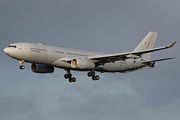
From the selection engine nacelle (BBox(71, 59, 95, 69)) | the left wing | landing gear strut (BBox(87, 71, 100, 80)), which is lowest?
landing gear strut (BBox(87, 71, 100, 80))

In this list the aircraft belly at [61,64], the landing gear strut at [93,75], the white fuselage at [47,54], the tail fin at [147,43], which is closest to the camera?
the white fuselage at [47,54]

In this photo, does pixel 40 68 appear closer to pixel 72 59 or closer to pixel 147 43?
pixel 72 59

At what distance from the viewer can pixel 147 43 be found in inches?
2815

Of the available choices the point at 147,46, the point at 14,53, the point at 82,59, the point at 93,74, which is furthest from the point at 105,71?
the point at 14,53

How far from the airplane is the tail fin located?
4.71m

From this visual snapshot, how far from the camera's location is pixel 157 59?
204 feet

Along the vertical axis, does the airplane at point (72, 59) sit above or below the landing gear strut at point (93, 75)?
above

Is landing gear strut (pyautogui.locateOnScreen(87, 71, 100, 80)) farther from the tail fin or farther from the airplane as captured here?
the tail fin

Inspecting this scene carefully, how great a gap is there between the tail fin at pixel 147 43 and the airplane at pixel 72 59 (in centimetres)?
471

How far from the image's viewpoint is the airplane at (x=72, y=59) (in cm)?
5281

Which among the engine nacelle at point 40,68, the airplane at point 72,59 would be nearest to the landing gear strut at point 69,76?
the airplane at point 72,59

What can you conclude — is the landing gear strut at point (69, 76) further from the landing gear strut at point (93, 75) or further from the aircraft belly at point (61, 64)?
the aircraft belly at point (61, 64)

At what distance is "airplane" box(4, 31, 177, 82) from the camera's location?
5281 cm

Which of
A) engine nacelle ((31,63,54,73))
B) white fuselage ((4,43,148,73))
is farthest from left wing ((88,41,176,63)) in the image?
engine nacelle ((31,63,54,73))
